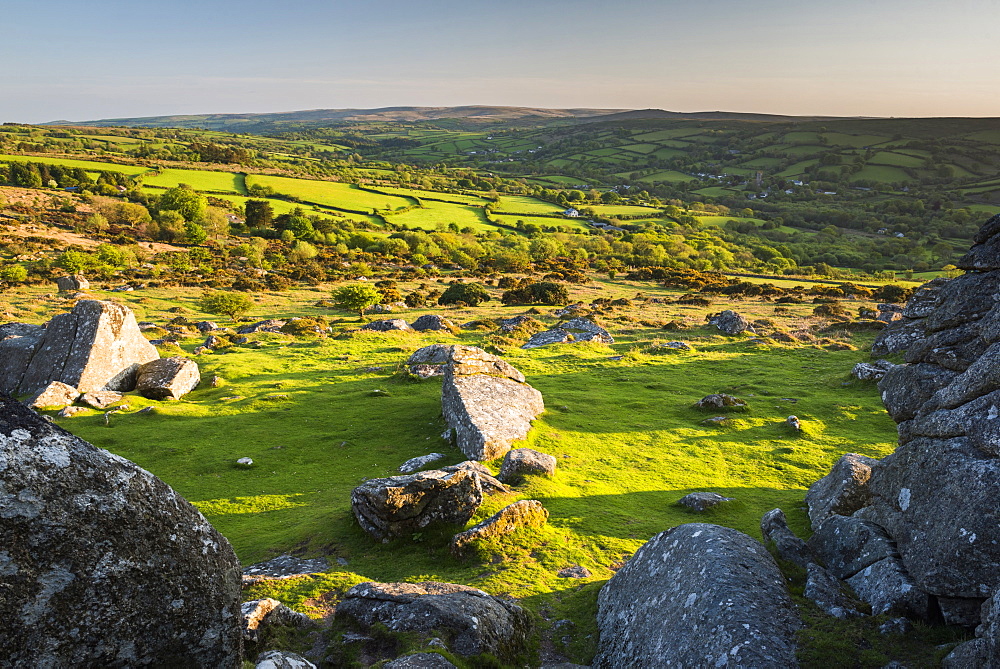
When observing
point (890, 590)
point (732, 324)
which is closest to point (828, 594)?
point (890, 590)

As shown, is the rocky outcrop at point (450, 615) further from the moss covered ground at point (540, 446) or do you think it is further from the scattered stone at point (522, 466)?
the scattered stone at point (522, 466)

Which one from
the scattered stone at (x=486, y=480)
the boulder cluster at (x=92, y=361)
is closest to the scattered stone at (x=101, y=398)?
the boulder cluster at (x=92, y=361)

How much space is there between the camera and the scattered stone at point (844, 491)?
12477mm

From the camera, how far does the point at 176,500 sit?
5848 mm

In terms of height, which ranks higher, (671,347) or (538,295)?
(538,295)

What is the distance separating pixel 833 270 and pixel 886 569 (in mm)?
116755

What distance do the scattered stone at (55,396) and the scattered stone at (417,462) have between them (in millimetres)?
16446

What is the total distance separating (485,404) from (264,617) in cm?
1282

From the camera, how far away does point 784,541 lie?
35.8 ft

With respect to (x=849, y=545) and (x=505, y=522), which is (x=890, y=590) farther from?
(x=505, y=522)

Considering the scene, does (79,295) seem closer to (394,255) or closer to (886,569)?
(394,255)

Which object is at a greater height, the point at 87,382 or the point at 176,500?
the point at 176,500

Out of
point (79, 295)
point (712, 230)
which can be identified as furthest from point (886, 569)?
point (712, 230)

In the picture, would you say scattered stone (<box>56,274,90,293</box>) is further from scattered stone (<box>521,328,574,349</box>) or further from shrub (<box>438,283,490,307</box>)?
scattered stone (<box>521,328,574,349</box>)
